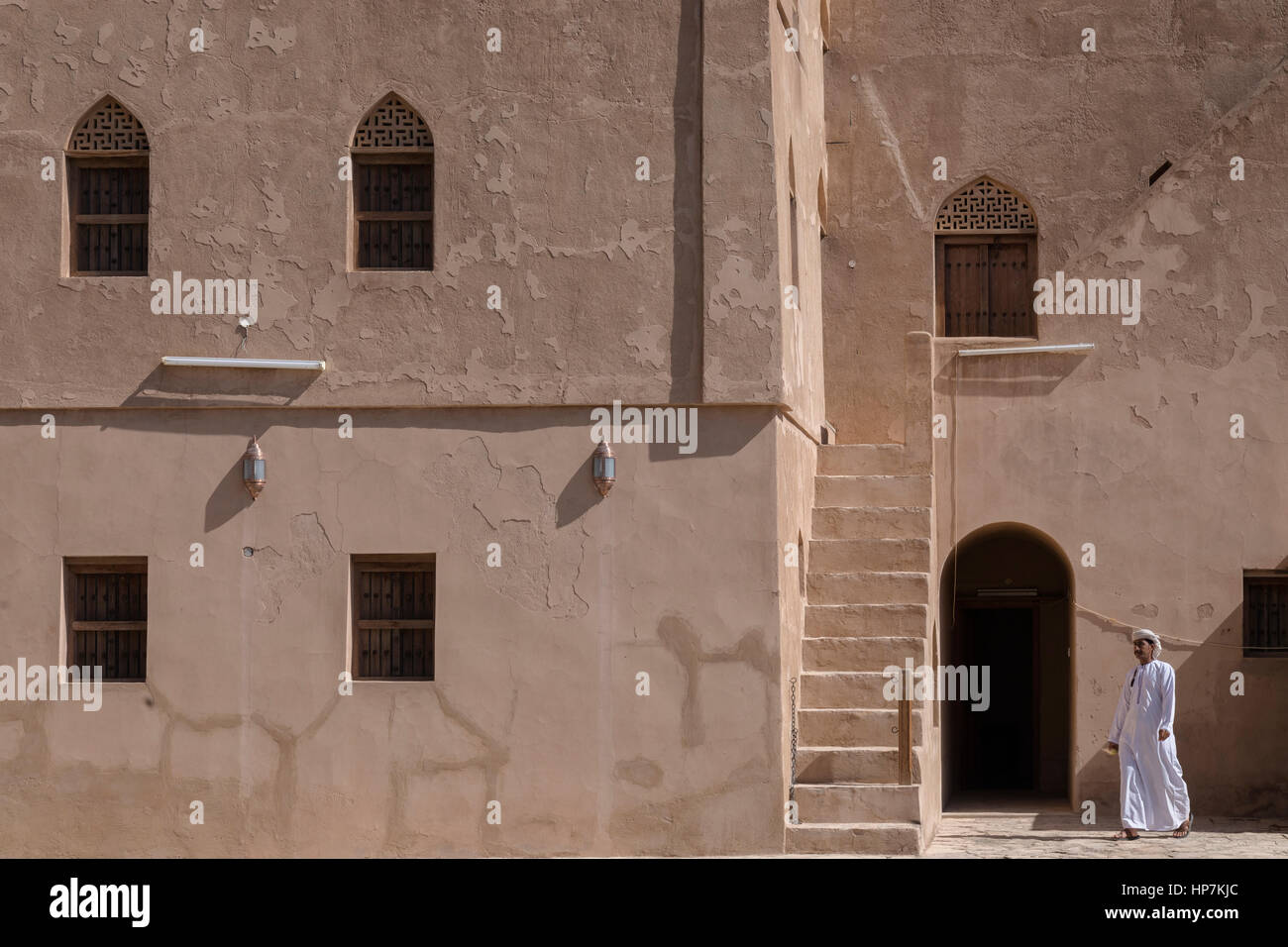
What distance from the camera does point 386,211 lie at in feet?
42.7

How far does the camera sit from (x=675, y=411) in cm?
1266

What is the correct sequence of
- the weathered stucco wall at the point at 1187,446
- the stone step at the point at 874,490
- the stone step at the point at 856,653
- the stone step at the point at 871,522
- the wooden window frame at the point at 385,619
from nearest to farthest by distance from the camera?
the wooden window frame at the point at 385,619, the stone step at the point at 856,653, the stone step at the point at 871,522, the stone step at the point at 874,490, the weathered stucco wall at the point at 1187,446

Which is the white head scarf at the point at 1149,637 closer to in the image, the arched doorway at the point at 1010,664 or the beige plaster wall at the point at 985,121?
the arched doorway at the point at 1010,664

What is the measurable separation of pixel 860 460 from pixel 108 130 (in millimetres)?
6401

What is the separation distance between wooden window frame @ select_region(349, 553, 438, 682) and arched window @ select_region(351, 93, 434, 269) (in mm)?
2048

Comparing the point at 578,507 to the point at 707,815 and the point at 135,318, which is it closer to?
the point at 707,815

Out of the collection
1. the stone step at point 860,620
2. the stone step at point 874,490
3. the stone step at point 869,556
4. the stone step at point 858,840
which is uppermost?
the stone step at point 874,490

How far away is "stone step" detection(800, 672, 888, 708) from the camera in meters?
13.4

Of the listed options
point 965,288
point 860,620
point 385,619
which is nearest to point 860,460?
point 860,620

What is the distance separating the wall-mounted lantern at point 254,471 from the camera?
1268cm

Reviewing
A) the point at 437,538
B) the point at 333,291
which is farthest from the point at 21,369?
the point at 437,538

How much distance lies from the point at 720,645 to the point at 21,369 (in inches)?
205

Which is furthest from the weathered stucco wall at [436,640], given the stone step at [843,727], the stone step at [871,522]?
the stone step at [871,522]

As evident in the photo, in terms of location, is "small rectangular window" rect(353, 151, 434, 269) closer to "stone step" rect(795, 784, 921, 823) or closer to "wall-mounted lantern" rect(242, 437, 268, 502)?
"wall-mounted lantern" rect(242, 437, 268, 502)
